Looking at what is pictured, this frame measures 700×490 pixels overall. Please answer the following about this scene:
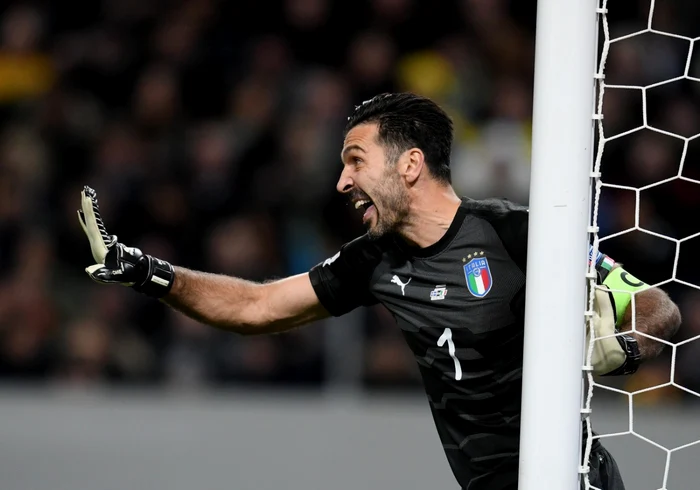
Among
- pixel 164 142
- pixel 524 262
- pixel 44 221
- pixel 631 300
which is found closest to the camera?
pixel 631 300

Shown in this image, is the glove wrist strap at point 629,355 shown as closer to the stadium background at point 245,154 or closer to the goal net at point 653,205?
the goal net at point 653,205

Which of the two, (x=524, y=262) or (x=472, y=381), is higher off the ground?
(x=524, y=262)

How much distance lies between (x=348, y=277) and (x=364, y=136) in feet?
1.40

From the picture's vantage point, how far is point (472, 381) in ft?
9.50

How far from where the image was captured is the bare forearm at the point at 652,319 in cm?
264

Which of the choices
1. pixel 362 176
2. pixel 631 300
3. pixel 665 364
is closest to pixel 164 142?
pixel 665 364

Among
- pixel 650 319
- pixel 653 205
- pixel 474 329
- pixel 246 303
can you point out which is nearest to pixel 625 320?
pixel 650 319

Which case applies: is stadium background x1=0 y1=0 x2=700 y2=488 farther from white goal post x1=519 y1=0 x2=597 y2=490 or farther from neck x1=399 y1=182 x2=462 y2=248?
white goal post x1=519 y1=0 x2=597 y2=490

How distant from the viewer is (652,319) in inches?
106

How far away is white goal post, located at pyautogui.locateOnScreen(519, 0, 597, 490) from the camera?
2.22 m

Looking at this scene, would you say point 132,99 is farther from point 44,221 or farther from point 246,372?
point 246,372

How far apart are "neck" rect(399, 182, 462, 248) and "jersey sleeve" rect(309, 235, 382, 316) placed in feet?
0.56

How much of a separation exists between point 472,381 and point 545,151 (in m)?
0.86

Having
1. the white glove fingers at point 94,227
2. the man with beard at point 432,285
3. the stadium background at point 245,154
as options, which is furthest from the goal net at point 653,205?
the white glove fingers at point 94,227
